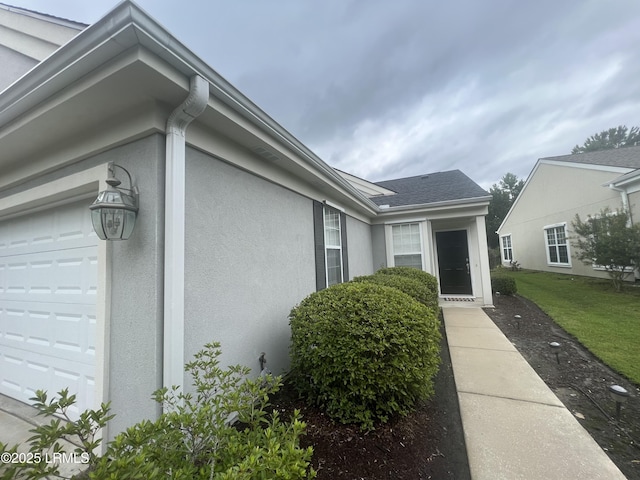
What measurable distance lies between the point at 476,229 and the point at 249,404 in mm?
8285

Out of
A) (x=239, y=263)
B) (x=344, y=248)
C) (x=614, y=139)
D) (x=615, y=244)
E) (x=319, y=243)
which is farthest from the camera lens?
(x=614, y=139)

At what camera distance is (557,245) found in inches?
551

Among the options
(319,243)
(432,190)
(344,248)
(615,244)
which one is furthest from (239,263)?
(615,244)

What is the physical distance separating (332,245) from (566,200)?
14.5 meters

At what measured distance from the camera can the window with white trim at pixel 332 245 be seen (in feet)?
17.3

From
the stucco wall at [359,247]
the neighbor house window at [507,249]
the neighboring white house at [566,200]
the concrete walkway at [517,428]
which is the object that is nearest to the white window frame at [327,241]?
the stucco wall at [359,247]

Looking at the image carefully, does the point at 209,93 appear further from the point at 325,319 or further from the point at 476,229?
the point at 476,229

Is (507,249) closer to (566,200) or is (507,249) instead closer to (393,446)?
(566,200)

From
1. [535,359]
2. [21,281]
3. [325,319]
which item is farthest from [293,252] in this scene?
[535,359]

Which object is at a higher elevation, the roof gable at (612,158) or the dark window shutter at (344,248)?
the roof gable at (612,158)

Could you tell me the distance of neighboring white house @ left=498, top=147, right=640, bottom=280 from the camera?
1007 cm

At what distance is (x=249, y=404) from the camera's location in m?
1.56

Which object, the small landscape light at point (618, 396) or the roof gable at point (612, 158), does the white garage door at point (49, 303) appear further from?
the roof gable at point (612, 158)

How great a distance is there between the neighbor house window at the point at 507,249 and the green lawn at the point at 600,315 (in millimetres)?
10610
